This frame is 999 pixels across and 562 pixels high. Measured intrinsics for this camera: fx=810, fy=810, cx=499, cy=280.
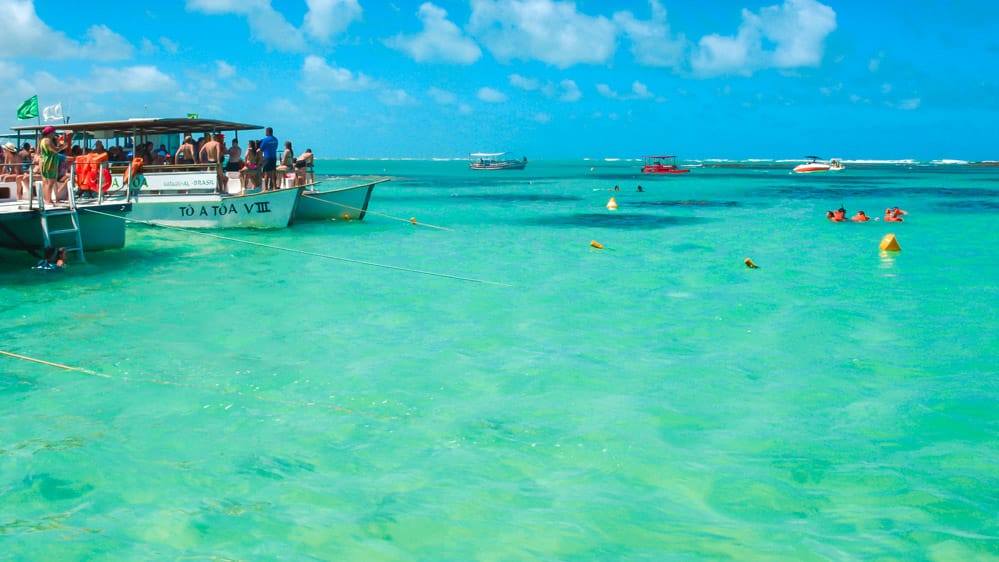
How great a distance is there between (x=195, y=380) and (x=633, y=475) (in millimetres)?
5458

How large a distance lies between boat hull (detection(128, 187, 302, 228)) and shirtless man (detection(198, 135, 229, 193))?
0.60 metres

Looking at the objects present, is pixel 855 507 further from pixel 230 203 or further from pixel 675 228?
pixel 675 228

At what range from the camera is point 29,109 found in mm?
21484

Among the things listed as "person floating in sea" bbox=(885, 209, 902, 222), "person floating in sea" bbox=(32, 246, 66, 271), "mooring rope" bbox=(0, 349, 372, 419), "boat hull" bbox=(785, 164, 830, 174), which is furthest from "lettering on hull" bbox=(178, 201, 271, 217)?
"boat hull" bbox=(785, 164, 830, 174)

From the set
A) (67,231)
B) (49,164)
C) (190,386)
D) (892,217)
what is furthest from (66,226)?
(892,217)

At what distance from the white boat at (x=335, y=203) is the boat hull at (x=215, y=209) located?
313cm

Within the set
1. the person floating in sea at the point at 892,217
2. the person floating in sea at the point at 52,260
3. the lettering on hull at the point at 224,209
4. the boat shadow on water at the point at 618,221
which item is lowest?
the person floating in sea at the point at 52,260

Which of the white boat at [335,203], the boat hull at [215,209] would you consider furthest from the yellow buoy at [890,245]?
the boat hull at [215,209]

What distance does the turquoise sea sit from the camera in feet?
19.8

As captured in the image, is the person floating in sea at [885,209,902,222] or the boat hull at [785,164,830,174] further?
the boat hull at [785,164,830,174]

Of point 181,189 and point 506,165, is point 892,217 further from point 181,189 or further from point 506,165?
point 506,165

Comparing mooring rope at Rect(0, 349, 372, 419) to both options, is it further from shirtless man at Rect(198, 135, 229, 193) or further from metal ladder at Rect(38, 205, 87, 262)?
shirtless man at Rect(198, 135, 229, 193)

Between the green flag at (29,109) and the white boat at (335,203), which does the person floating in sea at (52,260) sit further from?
the white boat at (335,203)

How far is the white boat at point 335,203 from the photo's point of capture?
29938mm
